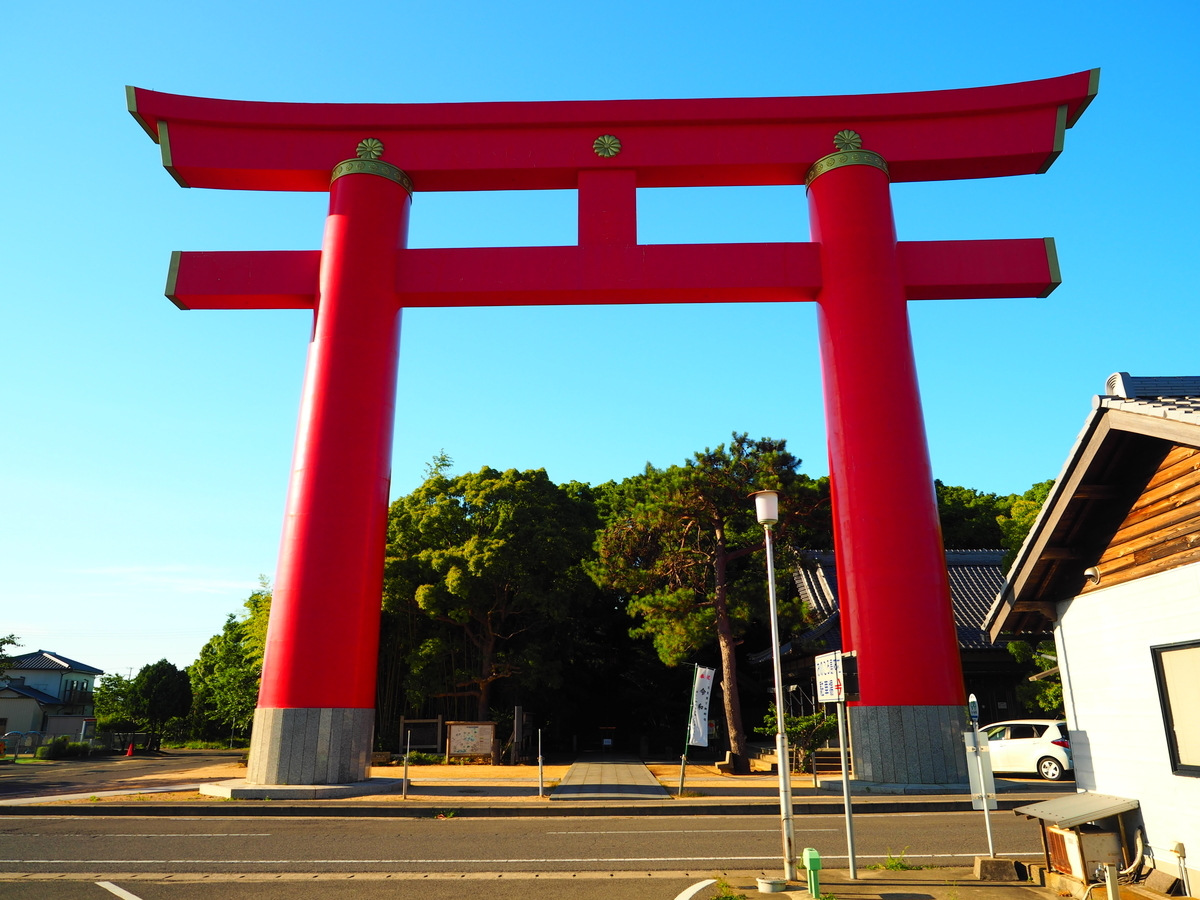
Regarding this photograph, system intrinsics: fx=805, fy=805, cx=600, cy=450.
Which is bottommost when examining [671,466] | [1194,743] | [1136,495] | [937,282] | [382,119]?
[1194,743]

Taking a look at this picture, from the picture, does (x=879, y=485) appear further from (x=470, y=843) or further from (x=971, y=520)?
(x=971, y=520)

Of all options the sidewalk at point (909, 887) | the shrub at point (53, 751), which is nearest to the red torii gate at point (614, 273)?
the sidewalk at point (909, 887)

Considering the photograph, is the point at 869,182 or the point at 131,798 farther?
the point at 869,182

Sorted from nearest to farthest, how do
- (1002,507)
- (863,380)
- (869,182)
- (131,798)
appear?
(131,798), (863,380), (869,182), (1002,507)

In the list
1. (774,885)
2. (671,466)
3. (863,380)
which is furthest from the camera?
(671,466)

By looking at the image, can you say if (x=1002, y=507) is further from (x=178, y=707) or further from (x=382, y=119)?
(x=178, y=707)

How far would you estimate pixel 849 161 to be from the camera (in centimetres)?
1889

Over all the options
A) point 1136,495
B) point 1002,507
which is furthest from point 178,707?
point 1136,495

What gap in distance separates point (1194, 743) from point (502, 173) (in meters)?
17.4

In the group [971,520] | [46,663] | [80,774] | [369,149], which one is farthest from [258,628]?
[46,663]

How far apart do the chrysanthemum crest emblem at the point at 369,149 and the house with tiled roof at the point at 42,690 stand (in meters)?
44.8

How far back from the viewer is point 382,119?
1925 centimetres

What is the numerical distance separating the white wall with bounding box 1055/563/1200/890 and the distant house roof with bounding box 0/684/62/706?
63.7m

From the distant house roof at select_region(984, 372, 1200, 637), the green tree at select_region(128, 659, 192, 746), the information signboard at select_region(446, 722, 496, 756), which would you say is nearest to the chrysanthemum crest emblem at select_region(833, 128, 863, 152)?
the distant house roof at select_region(984, 372, 1200, 637)
